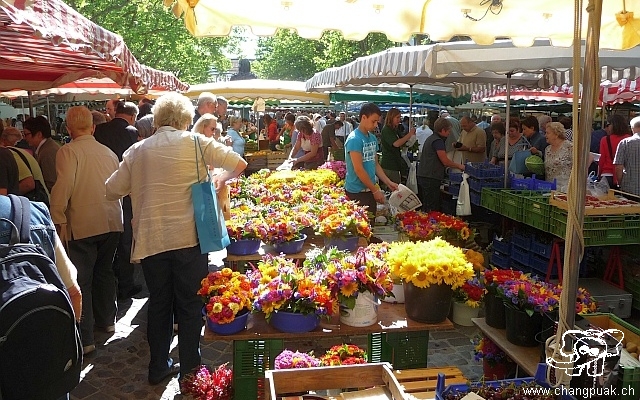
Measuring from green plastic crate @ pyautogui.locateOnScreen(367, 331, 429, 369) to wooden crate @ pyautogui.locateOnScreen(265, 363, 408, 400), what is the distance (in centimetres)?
81

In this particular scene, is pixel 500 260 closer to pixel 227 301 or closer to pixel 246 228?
pixel 246 228

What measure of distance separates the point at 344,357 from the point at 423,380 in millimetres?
425

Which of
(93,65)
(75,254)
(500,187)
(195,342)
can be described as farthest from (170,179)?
(500,187)

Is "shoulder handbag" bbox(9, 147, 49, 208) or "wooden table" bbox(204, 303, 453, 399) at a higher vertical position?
"shoulder handbag" bbox(9, 147, 49, 208)

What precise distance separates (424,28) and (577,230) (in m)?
1.69

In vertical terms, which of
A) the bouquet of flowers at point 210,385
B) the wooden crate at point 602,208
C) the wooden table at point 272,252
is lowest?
the bouquet of flowers at point 210,385

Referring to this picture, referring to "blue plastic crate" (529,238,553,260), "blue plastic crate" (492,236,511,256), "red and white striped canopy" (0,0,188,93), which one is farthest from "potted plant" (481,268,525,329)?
"blue plastic crate" (492,236,511,256)

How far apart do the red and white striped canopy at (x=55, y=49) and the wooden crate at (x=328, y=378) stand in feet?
5.97

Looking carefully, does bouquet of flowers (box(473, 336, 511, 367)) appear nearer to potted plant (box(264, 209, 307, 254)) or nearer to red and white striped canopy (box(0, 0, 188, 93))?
potted plant (box(264, 209, 307, 254))

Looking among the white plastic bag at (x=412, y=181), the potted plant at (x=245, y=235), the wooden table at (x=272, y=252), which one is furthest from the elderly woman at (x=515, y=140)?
the potted plant at (x=245, y=235)

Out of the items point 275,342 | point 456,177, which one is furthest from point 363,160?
point 456,177

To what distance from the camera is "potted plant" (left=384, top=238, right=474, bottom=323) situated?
3.16m

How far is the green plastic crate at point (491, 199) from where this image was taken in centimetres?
684

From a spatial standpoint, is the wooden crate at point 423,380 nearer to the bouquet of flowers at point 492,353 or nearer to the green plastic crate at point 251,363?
the green plastic crate at point 251,363
